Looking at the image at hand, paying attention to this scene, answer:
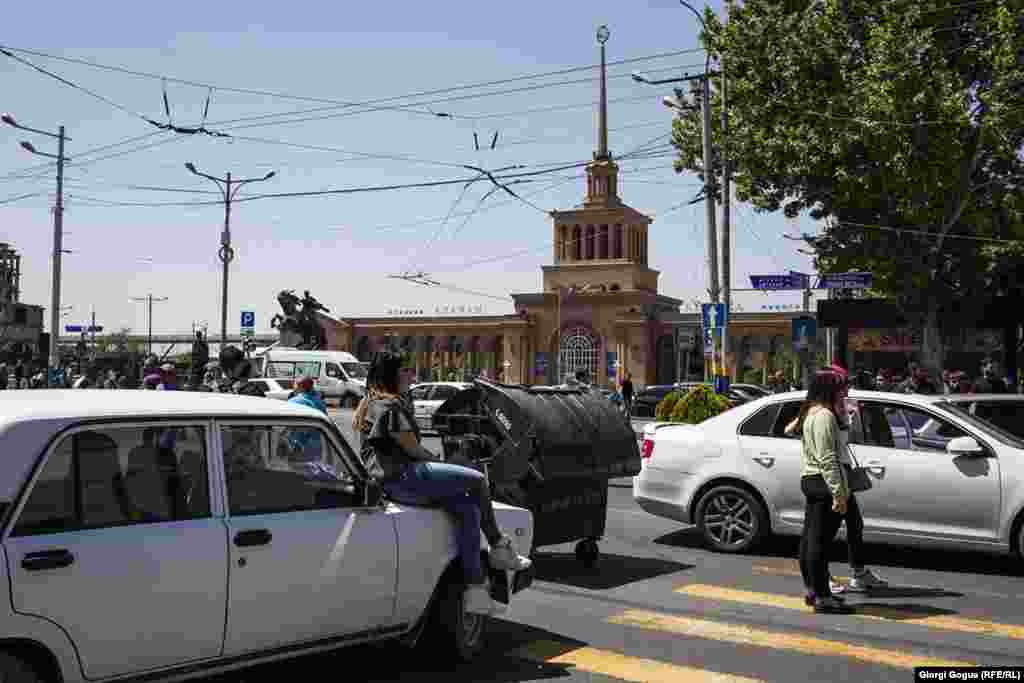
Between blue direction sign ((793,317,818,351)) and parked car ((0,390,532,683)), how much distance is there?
1695cm

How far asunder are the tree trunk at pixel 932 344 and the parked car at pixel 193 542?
69.9 feet

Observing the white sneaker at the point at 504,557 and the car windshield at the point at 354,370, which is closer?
the white sneaker at the point at 504,557

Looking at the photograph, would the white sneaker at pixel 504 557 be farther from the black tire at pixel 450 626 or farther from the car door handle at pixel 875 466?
the car door handle at pixel 875 466

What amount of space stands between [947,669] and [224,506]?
406cm

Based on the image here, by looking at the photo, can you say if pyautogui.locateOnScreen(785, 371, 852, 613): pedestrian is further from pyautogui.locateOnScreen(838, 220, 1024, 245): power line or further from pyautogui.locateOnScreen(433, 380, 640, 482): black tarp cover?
pyautogui.locateOnScreen(838, 220, 1024, 245): power line

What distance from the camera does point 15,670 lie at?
4.29 m

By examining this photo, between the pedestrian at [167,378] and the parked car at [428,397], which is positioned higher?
the pedestrian at [167,378]

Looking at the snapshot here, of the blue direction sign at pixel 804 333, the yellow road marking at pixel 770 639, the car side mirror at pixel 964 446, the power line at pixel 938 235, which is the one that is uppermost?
the power line at pixel 938 235

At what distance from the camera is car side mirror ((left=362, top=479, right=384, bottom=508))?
5684mm

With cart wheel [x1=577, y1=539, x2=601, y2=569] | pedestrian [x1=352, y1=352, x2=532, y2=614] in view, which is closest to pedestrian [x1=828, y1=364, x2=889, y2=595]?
cart wheel [x1=577, y1=539, x2=601, y2=569]

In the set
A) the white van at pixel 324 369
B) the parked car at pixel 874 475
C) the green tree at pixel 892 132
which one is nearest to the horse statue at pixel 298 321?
the white van at pixel 324 369

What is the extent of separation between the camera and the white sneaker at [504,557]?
639cm

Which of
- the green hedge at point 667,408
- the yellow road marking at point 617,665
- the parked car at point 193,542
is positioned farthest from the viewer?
the green hedge at point 667,408

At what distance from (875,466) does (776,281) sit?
13240mm
